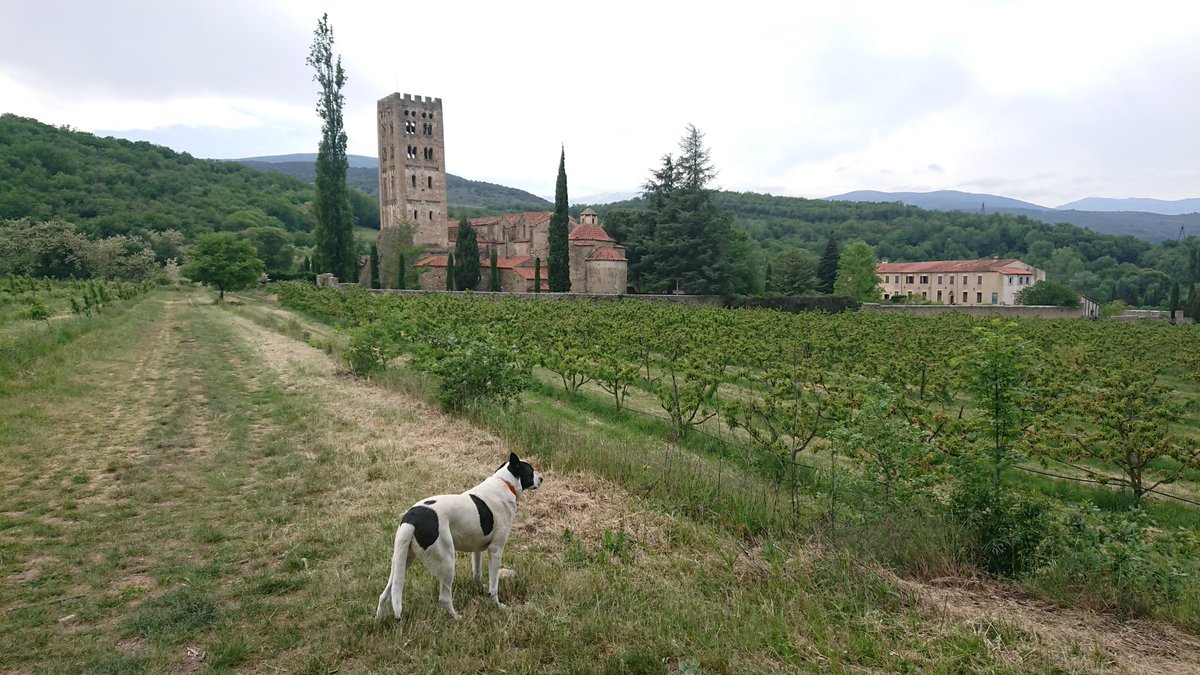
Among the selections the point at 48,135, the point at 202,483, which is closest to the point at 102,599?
the point at 202,483

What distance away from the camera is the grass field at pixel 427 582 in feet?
13.4

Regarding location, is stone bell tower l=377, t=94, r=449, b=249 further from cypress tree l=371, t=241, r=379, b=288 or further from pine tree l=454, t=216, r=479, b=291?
pine tree l=454, t=216, r=479, b=291

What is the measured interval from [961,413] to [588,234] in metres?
47.3

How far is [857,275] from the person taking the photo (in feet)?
237

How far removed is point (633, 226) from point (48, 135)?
8641 cm

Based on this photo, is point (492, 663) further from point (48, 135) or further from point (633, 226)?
point (48, 135)

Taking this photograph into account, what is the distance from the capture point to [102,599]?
16.0ft

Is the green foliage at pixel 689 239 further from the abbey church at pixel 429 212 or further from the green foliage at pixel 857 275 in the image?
the green foliage at pixel 857 275

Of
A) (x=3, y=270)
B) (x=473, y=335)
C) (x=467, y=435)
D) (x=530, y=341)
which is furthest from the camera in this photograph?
(x=3, y=270)

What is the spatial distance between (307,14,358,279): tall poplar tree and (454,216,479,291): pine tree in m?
9.82

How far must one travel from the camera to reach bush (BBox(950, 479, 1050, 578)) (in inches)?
222

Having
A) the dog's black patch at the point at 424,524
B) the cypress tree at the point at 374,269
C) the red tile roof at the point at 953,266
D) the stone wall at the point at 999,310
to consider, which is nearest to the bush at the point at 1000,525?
the dog's black patch at the point at 424,524

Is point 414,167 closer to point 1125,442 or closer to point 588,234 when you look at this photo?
point 588,234

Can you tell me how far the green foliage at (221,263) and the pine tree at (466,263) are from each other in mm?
16047
